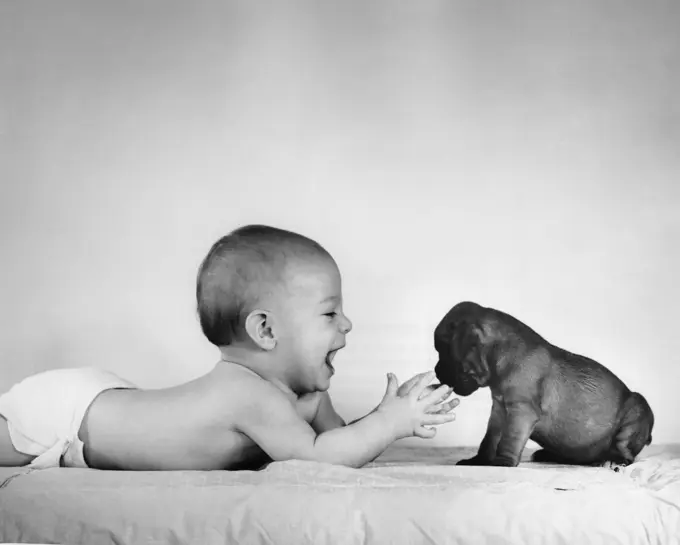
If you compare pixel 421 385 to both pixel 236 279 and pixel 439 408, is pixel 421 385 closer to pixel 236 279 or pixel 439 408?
pixel 439 408

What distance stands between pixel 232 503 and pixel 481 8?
1175mm

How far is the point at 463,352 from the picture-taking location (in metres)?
1.13

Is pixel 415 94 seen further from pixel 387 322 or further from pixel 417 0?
pixel 387 322

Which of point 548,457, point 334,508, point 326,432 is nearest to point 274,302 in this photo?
point 326,432

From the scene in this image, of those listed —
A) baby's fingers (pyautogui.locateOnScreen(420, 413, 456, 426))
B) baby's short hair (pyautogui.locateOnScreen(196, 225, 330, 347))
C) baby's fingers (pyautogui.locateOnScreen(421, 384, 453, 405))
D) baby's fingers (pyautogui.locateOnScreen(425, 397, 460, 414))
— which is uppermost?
baby's short hair (pyautogui.locateOnScreen(196, 225, 330, 347))


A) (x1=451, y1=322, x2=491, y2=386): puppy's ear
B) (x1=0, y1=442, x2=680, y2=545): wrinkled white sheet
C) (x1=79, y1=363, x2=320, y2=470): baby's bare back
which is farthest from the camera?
(x1=451, y1=322, x2=491, y2=386): puppy's ear

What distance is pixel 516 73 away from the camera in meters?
1.66

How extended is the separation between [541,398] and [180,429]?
457 millimetres

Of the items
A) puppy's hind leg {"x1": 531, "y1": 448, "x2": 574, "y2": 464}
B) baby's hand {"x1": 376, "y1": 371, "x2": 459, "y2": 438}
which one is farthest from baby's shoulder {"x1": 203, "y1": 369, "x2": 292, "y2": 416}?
puppy's hind leg {"x1": 531, "y1": 448, "x2": 574, "y2": 464}

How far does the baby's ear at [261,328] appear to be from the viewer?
3.52ft

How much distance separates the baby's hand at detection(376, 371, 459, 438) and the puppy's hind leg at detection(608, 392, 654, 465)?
216 millimetres

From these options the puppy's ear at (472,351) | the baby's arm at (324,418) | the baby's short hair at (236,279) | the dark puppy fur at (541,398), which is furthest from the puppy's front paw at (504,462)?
the baby's short hair at (236,279)

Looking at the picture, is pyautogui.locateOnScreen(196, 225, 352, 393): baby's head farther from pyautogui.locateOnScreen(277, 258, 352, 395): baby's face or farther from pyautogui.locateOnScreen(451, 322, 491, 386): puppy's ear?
pyautogui.locateOnScreen(451, 322, 491, 386): puppy's ear

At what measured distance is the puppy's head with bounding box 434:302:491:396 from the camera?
44.3 inches
